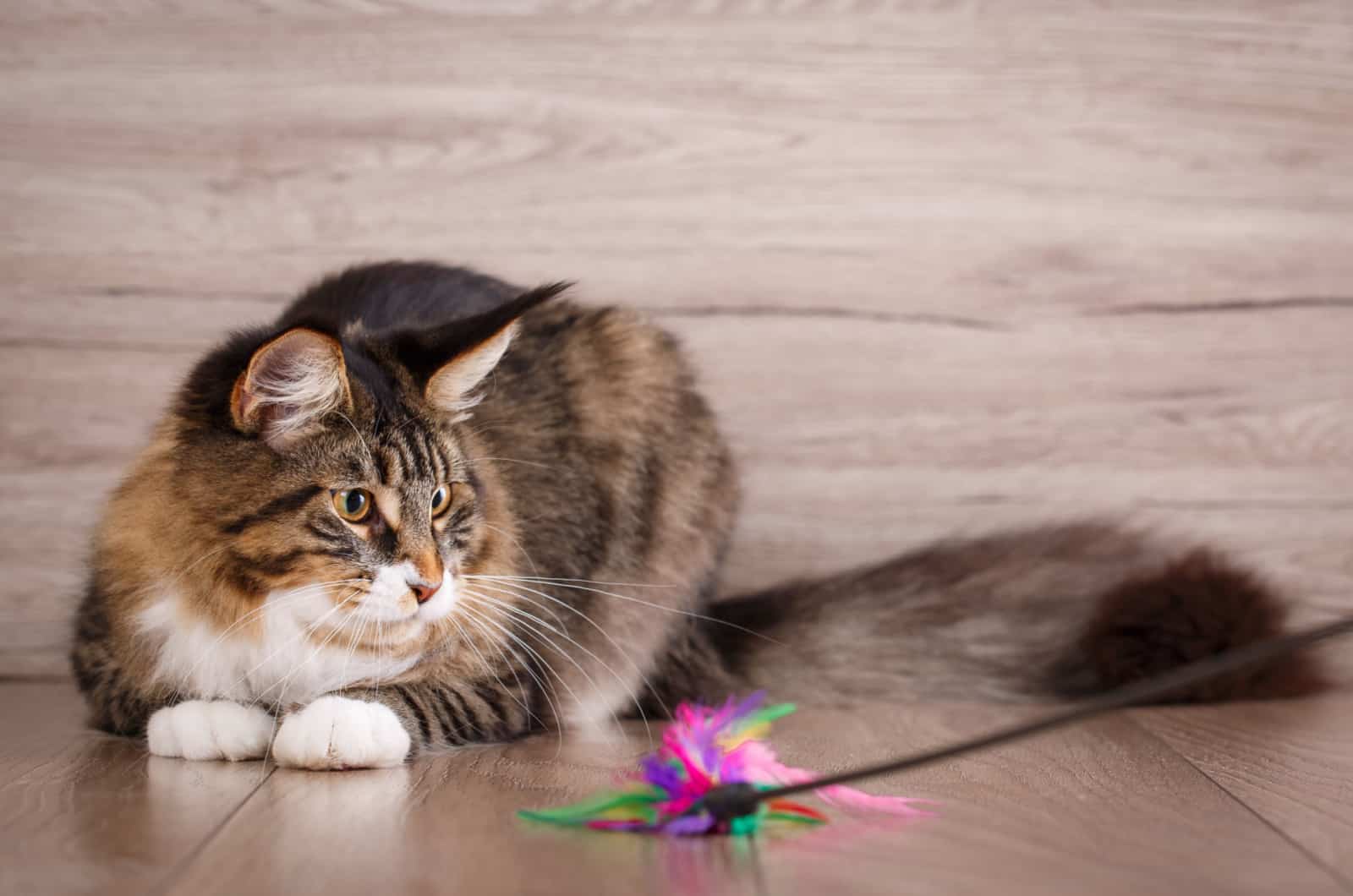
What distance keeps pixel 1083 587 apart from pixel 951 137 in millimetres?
768

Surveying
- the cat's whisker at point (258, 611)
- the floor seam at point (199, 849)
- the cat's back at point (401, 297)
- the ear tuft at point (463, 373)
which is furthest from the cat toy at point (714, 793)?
the cat's back at point (401, 297)

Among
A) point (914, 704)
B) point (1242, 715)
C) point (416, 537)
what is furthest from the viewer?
point (914, 704)

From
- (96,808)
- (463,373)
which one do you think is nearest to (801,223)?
(463,373)

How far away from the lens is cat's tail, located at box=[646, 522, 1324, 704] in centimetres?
175

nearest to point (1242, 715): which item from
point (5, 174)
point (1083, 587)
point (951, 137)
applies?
point (1083, 587)

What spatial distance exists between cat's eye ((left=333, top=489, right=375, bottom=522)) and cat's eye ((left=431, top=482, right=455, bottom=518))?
0.30ft

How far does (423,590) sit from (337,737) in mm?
182

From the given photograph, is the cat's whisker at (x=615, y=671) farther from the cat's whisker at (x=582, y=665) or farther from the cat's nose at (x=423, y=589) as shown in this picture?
the cat's nose at (x=423, y=589)

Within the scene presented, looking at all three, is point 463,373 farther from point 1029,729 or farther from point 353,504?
point 1029,729

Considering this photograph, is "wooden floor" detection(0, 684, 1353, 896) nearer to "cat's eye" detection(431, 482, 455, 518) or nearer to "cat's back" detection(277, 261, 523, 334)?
"cat's eye" detection(431, 482, 455, 518)

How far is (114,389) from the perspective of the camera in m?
2.08

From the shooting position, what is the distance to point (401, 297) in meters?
1.79

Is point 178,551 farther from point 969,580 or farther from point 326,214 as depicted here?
point 969,580

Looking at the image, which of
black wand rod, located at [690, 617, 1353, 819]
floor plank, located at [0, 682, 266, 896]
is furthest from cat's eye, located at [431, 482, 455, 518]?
black wand rod, located at [690, 617, 1353, 819]
